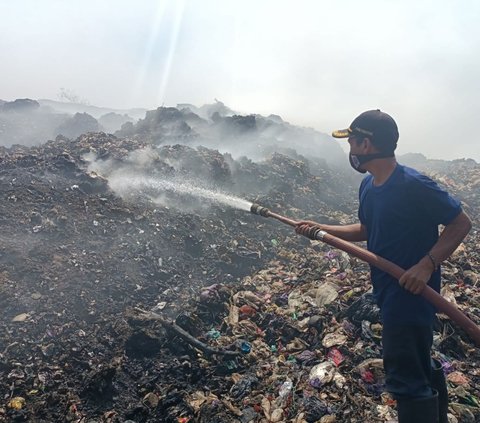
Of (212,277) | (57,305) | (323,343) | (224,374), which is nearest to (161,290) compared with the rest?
(212,277)

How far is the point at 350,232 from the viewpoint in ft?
9.93

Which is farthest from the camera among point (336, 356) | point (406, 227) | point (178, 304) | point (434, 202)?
point (178, 304)

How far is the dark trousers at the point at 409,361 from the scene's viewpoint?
225cm

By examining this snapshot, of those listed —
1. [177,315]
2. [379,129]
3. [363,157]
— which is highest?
[379,129]

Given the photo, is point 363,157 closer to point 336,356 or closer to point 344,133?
point 344,133

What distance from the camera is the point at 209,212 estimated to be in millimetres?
10195

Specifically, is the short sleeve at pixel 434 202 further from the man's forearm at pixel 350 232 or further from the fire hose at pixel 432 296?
the man's forearm at pixel 350 232

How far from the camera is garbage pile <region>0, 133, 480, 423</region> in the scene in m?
3.61

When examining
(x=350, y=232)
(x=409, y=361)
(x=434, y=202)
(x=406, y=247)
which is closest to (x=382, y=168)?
(x=434, y=202)

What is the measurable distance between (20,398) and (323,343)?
137 inches

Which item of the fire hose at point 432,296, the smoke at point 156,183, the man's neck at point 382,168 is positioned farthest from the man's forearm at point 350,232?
the smoke at point 156,183

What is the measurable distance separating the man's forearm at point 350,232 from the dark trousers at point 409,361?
2.79 feet

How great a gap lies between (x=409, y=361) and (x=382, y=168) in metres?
1.30

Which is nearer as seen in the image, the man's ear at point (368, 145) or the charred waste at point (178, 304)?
the man's ear at point (368, 145)
